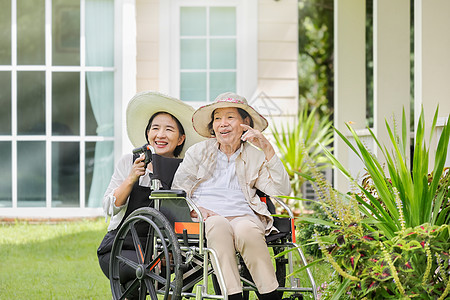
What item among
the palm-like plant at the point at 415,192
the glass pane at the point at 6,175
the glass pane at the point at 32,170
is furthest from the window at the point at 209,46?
the palm-like plant at the point at 415,192

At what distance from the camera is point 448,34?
413cm

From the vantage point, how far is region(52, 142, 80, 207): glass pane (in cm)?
741

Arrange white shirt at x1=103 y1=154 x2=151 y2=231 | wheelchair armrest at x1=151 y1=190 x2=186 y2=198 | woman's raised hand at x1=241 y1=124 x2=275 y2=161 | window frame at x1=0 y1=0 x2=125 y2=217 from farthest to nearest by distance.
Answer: window frame at x1=0 y1=0 x2=125 y2=217, white shirt at x1=103 y1=154 x2=151 y2=231, woman's raised hand at x1=241 y1=124 x2=275 y2=161, wheelchair armrest at x1=151 y1=190 x2=186 y2=198

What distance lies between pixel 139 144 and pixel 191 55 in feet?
12.1

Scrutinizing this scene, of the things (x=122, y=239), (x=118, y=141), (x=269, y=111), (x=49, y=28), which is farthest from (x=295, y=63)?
(x=122, y=239)

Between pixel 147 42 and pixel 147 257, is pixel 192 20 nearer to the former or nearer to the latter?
pixel 147 42

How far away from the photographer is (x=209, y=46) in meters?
7.60

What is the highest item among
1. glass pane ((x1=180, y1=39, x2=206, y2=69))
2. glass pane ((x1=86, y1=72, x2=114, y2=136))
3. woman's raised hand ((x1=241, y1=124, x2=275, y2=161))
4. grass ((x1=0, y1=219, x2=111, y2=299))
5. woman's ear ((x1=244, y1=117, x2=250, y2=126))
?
glass pane ((x1=180, y1=39, x2=206, y2=69))

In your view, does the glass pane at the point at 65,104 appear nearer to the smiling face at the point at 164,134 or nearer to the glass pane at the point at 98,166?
the glass pane at the point at 98,166

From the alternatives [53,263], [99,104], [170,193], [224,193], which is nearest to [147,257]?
[170,193]

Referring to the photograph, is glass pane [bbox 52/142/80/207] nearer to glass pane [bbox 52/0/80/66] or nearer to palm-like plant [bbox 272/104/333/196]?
glass pane [bbox 52/0/80/66]

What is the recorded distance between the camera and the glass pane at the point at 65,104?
7.43m

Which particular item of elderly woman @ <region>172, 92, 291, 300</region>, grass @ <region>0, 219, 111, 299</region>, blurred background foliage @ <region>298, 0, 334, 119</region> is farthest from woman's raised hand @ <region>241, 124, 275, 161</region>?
blurred background foliage @ <region>298, 0, 334, 119</region>

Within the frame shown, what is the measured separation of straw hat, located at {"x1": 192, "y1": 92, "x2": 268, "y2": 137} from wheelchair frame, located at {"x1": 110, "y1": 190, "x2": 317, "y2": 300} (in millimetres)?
478
